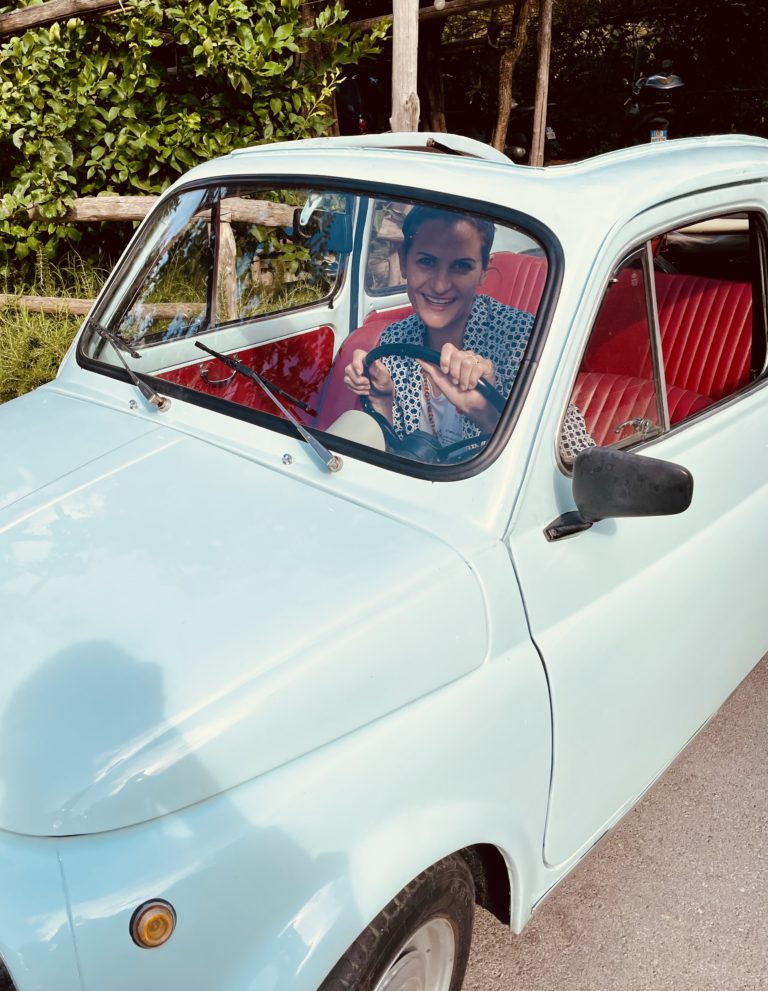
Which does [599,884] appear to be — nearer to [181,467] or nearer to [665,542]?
[665,542]

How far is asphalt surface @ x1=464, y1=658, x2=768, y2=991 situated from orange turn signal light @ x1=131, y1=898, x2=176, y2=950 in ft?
3.90

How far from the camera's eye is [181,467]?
2.15m

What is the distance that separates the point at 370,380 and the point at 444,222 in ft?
1.33

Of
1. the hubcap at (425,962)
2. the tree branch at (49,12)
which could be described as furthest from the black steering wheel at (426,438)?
the tree branch at (49,12)

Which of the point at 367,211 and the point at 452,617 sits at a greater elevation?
the point at 367,211

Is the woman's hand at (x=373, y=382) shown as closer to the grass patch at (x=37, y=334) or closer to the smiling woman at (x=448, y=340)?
the smiling woman at (x=448, y=340)

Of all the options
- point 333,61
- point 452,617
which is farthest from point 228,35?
point 452,617

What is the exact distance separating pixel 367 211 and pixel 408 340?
1.14 feet

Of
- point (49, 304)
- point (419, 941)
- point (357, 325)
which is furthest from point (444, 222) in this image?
point (49, 304)

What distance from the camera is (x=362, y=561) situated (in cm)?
182

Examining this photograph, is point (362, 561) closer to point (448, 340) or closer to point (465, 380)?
point (465, 380)

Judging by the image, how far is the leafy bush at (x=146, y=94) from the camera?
5.62 meters

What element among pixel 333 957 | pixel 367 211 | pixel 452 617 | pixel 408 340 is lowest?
pixel 333 957

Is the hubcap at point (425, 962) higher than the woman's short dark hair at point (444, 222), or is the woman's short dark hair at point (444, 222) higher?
the woman's short dark hair at point (444, 222)
